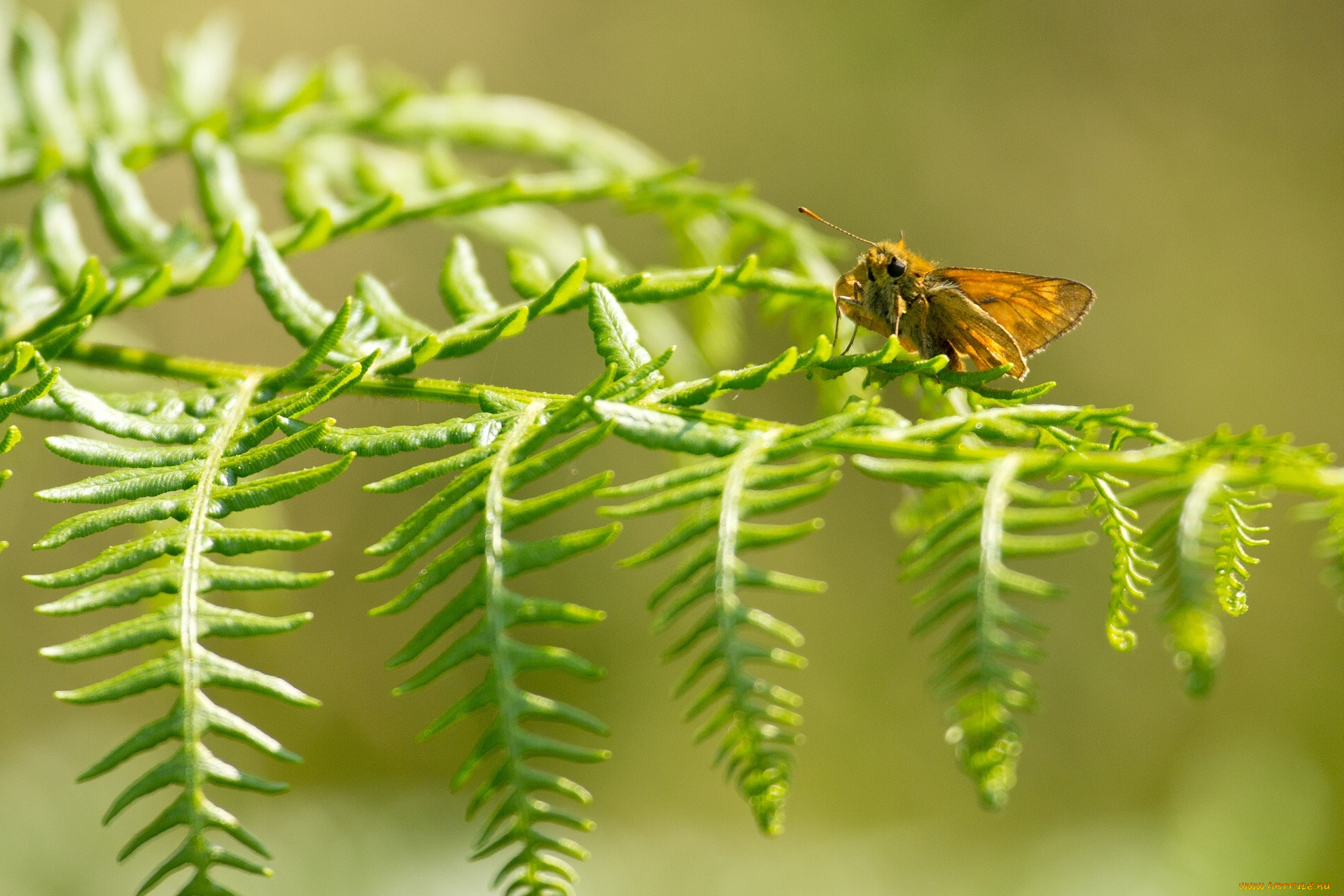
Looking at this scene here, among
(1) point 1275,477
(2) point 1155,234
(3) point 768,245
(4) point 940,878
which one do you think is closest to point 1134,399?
(2) point 1155,234

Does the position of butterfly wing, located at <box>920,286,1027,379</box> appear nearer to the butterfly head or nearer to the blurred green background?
the butterfly head

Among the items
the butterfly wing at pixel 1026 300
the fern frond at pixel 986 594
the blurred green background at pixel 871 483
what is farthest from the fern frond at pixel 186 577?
the blurred green background at pixel 871 483

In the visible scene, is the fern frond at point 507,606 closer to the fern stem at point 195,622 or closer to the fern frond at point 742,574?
the fern frond at point 742,574

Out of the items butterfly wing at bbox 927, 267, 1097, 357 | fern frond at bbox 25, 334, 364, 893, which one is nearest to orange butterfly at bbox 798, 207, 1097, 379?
butterfly wing at bbox 927, 267, 1097, 357

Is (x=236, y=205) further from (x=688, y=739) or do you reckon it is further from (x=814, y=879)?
(x=688, y=739)

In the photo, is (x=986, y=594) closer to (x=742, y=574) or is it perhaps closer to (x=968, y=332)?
(x=742, y=574)
